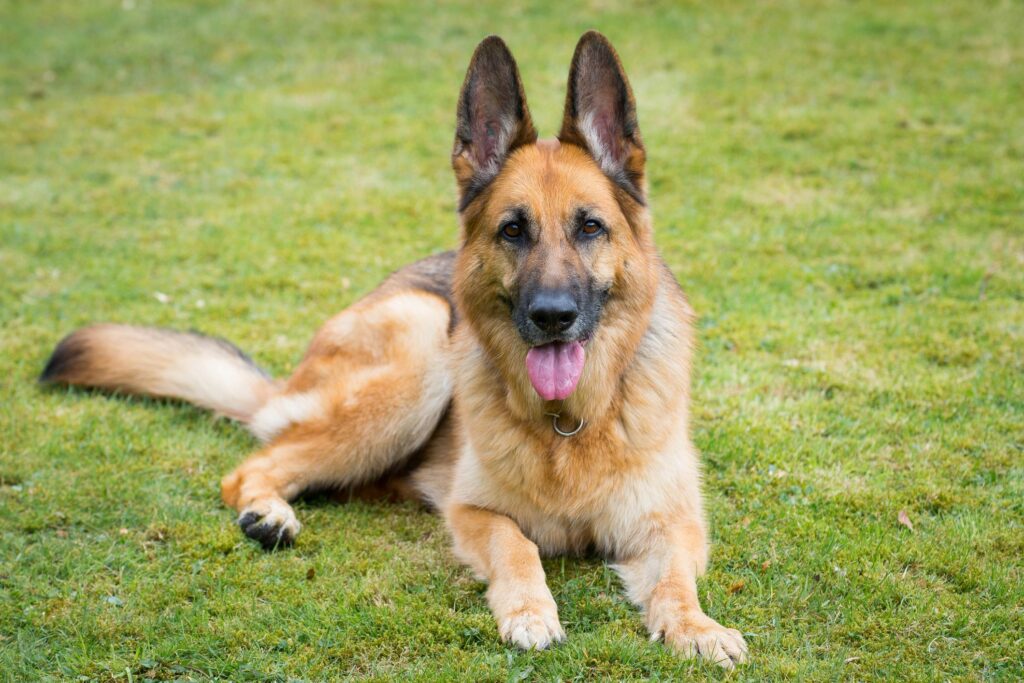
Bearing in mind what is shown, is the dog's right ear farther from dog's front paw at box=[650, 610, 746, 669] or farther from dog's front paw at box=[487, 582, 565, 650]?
dog's front paw at box=[650, 610, 746, 669]

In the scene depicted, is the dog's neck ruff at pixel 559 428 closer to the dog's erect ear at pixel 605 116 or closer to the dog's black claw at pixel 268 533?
the dog's erect ear at pixel 605 116

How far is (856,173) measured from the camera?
410 inches

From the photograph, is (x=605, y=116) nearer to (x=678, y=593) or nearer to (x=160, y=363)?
(x=678, y=593)

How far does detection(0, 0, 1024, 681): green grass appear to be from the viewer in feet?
13.1

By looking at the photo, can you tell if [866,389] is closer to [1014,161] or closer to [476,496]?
[476,496]

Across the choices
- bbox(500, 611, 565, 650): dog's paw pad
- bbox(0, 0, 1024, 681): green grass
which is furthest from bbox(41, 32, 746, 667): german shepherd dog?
bbox(0, 0, 1024, 681): green grass

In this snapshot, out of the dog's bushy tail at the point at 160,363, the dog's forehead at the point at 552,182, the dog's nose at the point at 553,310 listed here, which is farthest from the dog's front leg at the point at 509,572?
the dog's bushy tail at the point at 160,363

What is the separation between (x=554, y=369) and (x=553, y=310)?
1.10ft

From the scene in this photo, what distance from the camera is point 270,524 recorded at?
4766 mm

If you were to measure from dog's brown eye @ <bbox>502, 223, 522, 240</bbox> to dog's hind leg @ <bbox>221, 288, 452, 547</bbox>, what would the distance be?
3.81 feet

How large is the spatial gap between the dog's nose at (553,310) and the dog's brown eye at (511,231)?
438mm

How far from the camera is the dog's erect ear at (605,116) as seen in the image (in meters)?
4.34

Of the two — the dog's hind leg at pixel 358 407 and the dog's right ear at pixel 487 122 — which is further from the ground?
the dog's right ear at pixel 487 122

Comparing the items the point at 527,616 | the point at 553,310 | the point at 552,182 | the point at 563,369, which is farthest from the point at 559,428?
the point at 552,182
